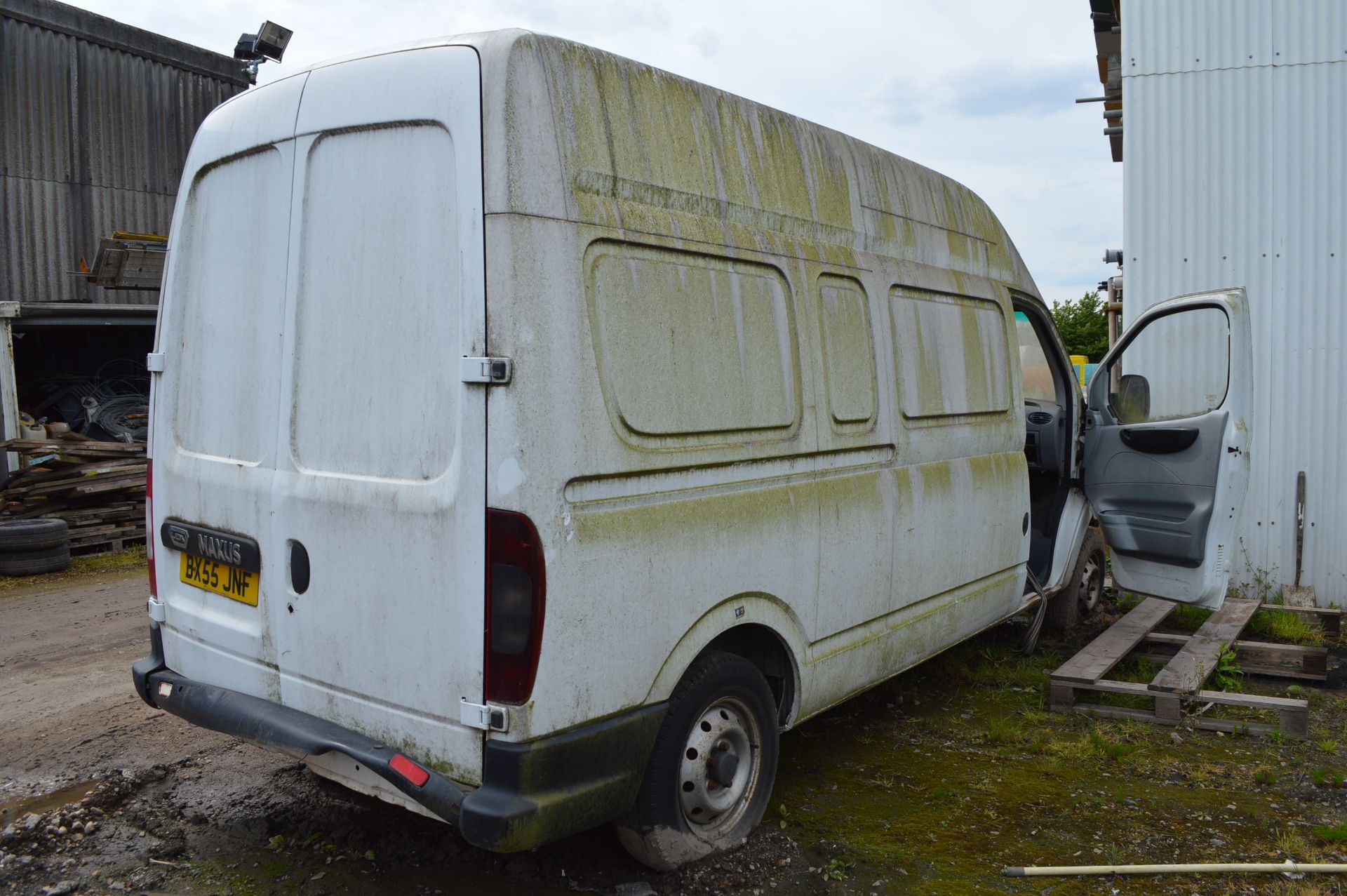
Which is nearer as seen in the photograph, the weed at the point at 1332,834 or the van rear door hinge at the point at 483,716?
the van rear door hinge at the point at 483,716

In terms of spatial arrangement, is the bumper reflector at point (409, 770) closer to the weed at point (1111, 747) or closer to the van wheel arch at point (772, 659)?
the van wheel arch at point (772, 659)

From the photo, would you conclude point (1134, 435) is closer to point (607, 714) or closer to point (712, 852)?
point (712, 852)

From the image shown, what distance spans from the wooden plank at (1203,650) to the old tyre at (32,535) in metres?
8.51

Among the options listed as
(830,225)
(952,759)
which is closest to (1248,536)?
(952,759)

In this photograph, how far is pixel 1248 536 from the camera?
738 cm

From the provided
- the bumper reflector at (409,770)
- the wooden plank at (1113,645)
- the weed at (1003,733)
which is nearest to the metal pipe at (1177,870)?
the weed at (1003,733)

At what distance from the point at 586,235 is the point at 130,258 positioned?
9.62 m

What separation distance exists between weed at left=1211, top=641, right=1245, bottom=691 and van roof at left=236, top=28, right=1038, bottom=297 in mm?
2847

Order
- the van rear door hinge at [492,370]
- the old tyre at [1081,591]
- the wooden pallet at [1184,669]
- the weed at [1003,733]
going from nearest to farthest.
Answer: the van rear door hinge at [492,370]
the weed at [1003,733]
the wooden pallet at [1184,669]
the old tyre at [1081,591]

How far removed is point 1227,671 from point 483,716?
462cm

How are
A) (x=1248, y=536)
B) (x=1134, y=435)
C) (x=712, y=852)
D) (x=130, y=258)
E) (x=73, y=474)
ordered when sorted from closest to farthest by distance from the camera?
(x=712, y=852) → (x=1134, y=435) → (x=1248, y=536) → (x=73, y=474) → (x=130, y=258)

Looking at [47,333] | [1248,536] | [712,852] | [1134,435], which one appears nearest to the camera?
[712,852]

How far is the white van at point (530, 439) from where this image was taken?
2.75 m

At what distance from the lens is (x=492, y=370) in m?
2.68
